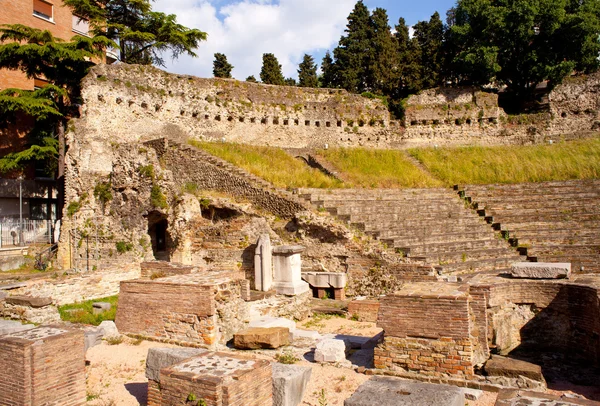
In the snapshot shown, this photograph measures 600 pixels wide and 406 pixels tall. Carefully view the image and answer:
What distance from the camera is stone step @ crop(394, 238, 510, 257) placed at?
12891mm

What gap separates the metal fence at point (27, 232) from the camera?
735 inches

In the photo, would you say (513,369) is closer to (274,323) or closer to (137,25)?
(274,323)

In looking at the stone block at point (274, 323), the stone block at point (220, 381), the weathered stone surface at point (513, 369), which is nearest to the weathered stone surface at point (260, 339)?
the stone block at point (274, 323)

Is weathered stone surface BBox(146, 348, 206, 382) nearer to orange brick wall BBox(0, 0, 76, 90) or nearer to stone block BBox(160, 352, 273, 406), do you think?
stone block BBox(160, 352, 273, 406)

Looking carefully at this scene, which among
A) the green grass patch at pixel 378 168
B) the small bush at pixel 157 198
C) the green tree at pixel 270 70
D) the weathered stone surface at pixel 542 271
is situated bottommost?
the weathered stone surface at pixel 542 271

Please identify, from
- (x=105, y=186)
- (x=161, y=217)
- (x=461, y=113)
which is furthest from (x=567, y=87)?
(x=105, y=186)

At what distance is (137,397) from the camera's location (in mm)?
6090

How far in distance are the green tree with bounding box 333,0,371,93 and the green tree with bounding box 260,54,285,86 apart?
181 inches

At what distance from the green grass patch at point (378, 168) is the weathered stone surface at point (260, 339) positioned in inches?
449

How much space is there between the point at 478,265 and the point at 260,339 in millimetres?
7966

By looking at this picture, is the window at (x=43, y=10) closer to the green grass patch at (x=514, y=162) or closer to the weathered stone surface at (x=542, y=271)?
the green grass patch at (x=514, y=162)

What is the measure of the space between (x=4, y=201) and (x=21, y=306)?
48.1 feet

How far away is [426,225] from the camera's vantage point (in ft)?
49.1

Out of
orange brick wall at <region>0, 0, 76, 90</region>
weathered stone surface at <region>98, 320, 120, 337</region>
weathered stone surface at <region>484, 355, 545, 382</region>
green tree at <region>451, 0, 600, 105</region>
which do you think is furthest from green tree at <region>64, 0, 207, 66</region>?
weathered stone surface at <region>484, 355, 545, 382</region>
